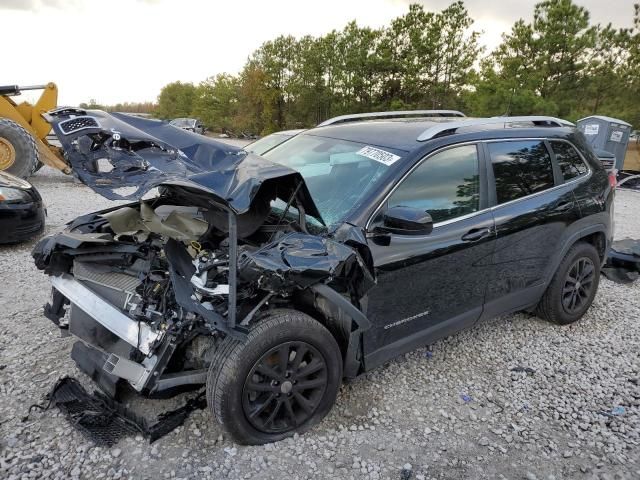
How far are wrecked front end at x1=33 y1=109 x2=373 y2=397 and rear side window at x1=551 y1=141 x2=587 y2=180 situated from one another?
2.33 meters

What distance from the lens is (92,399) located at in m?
2.77

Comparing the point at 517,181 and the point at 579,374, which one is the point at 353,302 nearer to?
the point at 517,181

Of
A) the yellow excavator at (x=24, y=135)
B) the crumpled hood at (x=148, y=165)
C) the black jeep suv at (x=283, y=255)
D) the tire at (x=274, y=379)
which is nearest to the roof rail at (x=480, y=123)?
the black jeep suv at (x=283, y=255)

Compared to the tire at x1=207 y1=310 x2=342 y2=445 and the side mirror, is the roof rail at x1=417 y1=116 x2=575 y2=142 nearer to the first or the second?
the side mirror

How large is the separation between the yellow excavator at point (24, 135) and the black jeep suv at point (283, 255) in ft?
24.7

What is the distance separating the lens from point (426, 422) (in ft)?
9.31

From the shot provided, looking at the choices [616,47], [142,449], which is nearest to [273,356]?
[142,449]

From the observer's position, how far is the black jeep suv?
7.70ft

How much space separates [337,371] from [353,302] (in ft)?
1.44

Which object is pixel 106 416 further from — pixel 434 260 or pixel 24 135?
pixel 24 135

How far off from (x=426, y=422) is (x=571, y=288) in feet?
6.92

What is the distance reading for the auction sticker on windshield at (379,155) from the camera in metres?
2.93

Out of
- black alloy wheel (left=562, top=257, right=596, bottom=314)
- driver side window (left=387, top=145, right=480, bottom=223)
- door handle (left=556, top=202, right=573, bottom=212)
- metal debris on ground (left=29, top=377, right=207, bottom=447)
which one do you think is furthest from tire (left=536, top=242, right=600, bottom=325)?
metal debris on ground (left=29, top=377, right=207, bottom=447)

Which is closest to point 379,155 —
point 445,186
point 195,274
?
point 445,186
